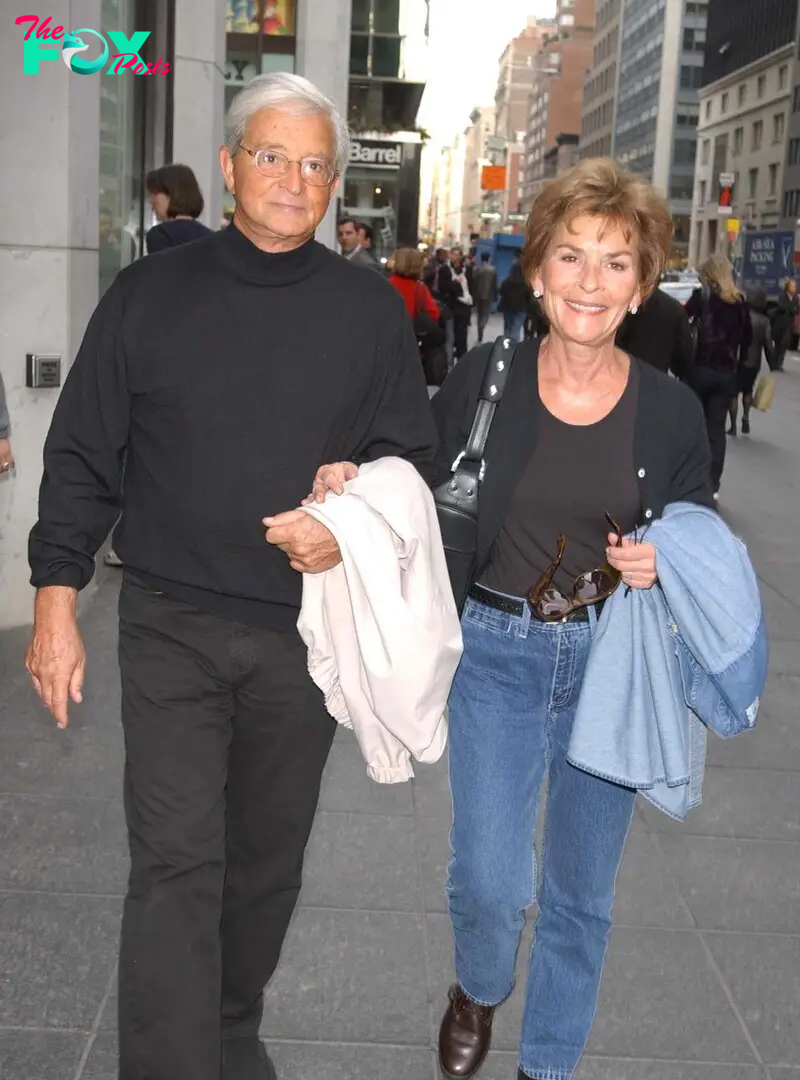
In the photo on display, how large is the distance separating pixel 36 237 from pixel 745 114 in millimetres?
99230

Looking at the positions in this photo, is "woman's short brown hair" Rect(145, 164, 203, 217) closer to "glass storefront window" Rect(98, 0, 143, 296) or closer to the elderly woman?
"glass storefront window" Rect(98, 0, 143, 296)

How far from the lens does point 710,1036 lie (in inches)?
138

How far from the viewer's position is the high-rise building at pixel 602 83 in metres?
149

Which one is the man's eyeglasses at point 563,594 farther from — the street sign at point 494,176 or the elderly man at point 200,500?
the street sign at point 494,176

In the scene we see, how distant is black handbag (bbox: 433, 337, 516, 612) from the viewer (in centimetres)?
296

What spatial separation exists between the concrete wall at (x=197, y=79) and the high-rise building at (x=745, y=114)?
225 feet

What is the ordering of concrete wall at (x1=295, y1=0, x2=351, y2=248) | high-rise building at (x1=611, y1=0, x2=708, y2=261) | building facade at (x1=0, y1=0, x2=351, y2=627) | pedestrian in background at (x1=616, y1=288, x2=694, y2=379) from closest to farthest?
building facade at (x1=0, y1=0, x2=351, y2=627) < pedestrian in background at (x1=616, y1=288, x2=694, y2=379) < concrete wall at (x1=295, y1=0, x2=351, y2=248) < high-rise building at (x1=611, y1=0, x2=708, y2=261)

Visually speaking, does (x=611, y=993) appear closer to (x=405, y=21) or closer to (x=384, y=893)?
(x=384, y=893)

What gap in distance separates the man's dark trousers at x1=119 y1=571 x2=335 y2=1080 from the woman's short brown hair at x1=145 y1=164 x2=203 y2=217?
4.97 meters

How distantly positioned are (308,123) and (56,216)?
4247mm

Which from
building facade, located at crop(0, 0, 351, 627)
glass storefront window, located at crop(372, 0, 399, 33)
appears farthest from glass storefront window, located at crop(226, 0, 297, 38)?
glass storefront window, located at crop(372, 0, 399, 33)

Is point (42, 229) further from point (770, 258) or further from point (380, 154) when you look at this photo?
point (770, 258)

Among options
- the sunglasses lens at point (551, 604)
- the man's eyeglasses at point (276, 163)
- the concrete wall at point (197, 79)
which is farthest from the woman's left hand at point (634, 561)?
the concrete wall at point (197, 79)

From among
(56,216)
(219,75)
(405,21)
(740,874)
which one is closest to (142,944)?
(740,874)
